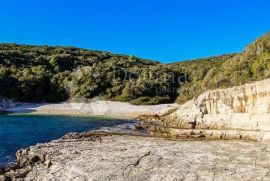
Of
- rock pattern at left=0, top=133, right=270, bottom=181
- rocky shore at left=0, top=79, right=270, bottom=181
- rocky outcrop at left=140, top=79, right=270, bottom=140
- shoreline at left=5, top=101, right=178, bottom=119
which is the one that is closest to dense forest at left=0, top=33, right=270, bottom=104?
shoreline at left=5, top=101, right=178, bottom=119

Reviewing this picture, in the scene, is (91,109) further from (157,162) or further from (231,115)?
(157,162)

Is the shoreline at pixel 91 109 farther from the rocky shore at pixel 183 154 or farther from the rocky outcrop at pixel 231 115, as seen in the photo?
the rocky shore at pixel 183 154

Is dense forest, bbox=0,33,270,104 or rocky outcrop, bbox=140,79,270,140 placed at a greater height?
dense forest, bbox=0,33,270,104

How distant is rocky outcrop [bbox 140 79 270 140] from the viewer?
77.4 ft

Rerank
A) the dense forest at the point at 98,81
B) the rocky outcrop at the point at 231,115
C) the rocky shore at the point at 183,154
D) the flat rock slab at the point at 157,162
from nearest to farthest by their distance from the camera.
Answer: the flat rock slab at the point at 157,162 → the rocky shore at the point at 183,154 → the rocky outcrop at the point at 231,115 → the dense forest at the point at 98,81

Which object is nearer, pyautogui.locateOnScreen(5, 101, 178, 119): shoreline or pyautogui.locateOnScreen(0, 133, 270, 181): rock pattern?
pyautogui.locateOnScreen(0, 133, 270, 181): rock pattern

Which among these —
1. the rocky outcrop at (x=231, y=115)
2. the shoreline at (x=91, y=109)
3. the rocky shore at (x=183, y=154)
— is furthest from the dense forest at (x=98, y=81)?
the rocky shore at (x=183, y=154)

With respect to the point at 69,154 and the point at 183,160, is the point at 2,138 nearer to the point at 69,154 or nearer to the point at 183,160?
the point at 69,154

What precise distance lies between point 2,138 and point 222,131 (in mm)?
17710

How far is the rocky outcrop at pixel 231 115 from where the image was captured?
2358 centimetres

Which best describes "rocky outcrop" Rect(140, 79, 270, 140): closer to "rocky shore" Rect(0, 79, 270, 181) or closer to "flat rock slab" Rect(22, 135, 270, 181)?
"rocky shore" Rect(0, 79, 270, 181)

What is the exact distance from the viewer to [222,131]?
2580 centimetres

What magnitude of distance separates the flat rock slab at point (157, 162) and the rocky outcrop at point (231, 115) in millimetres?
3403

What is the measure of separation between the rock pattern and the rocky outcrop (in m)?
3.83
